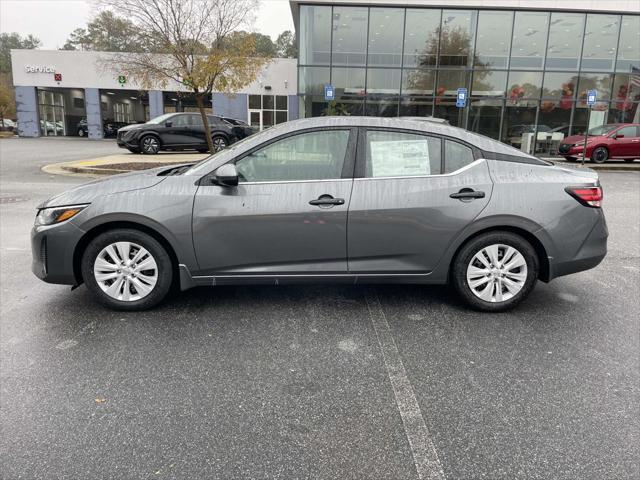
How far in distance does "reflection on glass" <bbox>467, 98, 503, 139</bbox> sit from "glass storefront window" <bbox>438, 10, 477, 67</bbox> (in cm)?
195

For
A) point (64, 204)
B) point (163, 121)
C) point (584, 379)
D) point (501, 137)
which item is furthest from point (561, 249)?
point (501, 137)

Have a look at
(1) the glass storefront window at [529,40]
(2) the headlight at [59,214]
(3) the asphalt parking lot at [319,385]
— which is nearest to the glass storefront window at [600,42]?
(1) the glass storefront window at [529,40]

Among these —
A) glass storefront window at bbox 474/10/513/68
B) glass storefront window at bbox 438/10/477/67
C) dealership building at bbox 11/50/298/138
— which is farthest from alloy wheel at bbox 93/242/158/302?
dealership building at bbox 11/50/298/138

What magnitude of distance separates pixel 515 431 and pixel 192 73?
1257cm

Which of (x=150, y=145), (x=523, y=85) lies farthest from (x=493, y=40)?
(x=150, y=145)

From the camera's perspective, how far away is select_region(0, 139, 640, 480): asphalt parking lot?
235cm

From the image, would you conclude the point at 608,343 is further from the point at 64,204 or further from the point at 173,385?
the point at 64,204

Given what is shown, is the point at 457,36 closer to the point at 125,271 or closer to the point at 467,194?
the point at 467,194

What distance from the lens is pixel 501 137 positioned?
24406 millimetres

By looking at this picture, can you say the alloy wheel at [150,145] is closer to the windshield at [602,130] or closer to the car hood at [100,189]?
the car hood at [100,189]

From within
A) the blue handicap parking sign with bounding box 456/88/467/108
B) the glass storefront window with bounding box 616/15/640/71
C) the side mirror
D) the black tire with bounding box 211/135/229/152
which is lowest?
the black tire with bounding box 211/135/229/152

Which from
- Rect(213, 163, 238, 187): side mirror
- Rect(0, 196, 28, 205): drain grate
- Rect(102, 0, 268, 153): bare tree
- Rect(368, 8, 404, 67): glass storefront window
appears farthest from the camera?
Rect(368, 8, 404, 67): glass storefront window

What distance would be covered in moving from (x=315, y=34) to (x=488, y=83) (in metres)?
8.65

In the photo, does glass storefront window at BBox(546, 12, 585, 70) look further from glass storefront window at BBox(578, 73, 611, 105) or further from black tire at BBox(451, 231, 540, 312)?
black tire at BBox(451, 231, 540, 312)
